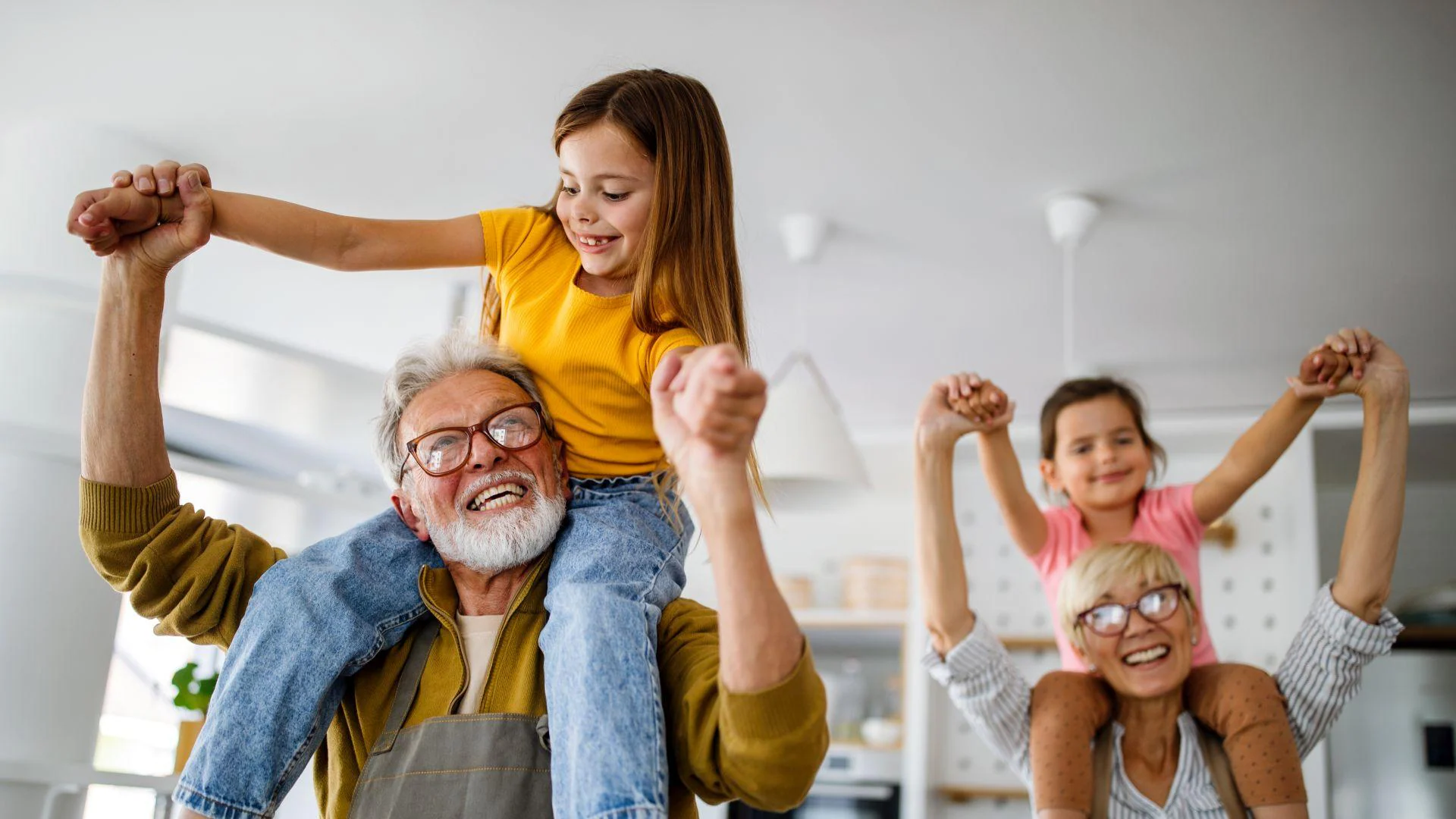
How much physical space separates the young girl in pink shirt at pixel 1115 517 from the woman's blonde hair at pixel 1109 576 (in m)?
0.09

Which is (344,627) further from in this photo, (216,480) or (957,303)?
(957,303)

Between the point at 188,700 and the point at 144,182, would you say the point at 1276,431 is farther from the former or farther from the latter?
the point at 188,700

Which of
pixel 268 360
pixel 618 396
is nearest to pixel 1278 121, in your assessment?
pixel 618 396

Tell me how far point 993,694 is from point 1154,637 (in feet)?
0.92

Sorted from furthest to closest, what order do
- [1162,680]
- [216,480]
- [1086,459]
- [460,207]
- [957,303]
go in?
1. [957,303]
2. [460,207]
3. [216,480]
4. [1086,459]
5. [1162,680]

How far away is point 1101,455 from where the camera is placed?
2.69 metres

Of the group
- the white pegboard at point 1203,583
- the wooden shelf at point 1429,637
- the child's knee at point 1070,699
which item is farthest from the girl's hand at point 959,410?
the wooden shelf at point 1429,637

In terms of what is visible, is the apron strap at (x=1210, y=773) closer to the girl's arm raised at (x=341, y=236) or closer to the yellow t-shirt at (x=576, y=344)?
the yellow t-shirt at (x=576, y=344)

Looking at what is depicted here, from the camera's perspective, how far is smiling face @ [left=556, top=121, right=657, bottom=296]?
1.57 meters

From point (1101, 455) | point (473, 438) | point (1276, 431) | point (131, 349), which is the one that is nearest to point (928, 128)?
point (1101, 455)

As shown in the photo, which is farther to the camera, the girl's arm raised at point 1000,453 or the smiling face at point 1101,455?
the smiling face at point 1101,455

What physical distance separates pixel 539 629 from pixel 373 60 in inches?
74.8

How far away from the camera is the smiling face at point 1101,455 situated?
2.69 meters

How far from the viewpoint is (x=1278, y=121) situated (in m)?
3.05
